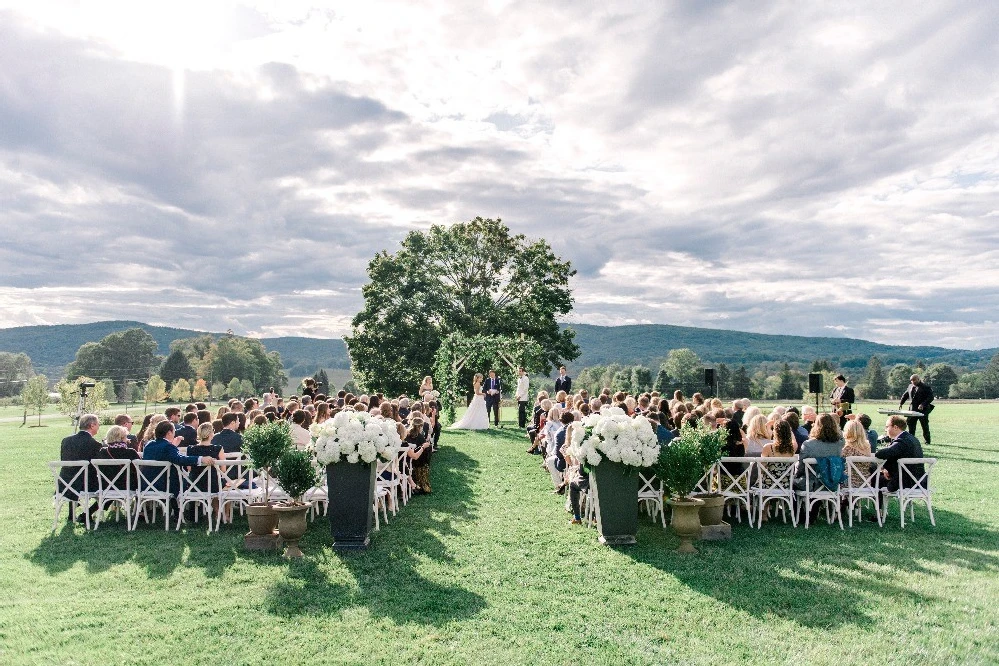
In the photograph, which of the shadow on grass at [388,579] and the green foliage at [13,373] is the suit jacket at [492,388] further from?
the green foliage at [13,373]

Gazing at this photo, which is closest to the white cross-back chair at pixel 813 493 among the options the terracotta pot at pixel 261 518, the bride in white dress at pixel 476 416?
the terracotta pot at pixel 261 518

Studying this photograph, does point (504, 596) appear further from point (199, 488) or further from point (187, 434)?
point (187, 434)

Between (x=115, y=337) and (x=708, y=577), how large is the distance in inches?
4250

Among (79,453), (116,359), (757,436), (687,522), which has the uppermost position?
(116,359)

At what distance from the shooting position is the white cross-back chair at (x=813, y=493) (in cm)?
862

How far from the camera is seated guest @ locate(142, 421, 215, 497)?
8641mm

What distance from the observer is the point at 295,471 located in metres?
7.38

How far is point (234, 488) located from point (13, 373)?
13646cm

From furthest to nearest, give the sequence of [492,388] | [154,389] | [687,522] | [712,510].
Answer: [154,389] → [492,388] → [712,510] → [687,522]

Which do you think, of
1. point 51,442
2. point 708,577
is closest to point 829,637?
point 708,577

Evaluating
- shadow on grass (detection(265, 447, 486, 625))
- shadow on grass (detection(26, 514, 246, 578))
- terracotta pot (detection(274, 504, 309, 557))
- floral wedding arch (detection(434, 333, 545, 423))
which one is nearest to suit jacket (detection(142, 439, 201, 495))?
shadow on grass (detection(26, 514, 246, 578))

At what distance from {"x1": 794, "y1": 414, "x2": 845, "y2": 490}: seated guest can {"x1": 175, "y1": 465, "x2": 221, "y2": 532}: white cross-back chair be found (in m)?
7.33

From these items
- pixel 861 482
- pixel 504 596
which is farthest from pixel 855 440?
pixel 504 596

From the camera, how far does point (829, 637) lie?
5.17 meters
